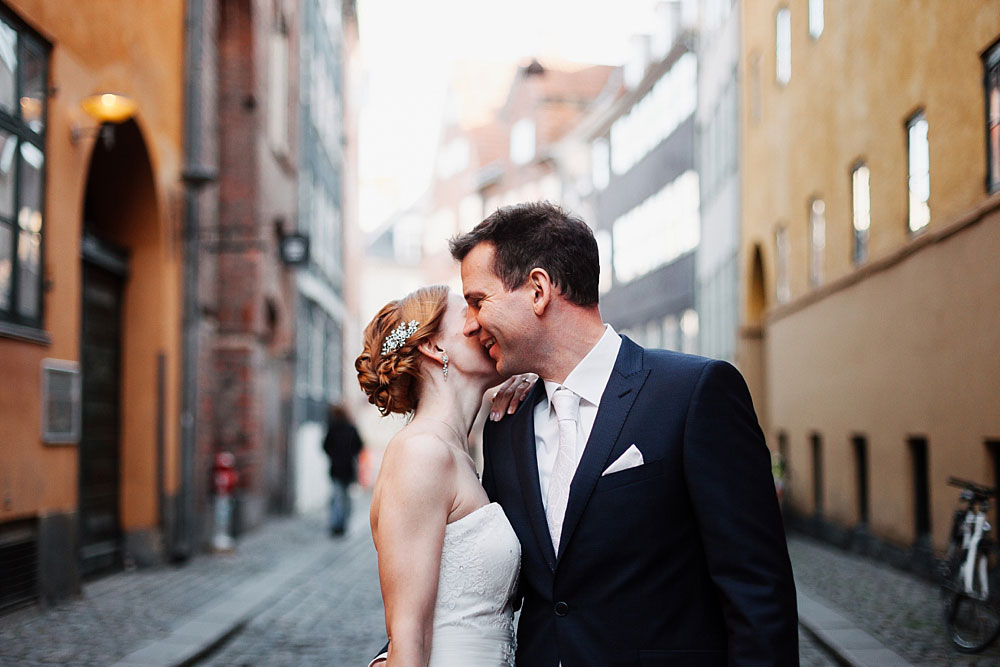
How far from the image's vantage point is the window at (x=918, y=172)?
42.2 feet

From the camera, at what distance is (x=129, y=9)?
1292 centimetres

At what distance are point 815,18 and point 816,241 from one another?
10.4 ft

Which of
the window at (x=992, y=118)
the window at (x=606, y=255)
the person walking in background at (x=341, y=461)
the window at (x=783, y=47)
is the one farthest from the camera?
the window at (x=606, y=255)

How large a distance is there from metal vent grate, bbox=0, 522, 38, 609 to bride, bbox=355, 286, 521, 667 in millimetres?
6844

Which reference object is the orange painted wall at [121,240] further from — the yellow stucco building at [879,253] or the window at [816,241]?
the window at [816,241]

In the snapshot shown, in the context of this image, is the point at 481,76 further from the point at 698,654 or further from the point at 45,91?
the point at 698,654

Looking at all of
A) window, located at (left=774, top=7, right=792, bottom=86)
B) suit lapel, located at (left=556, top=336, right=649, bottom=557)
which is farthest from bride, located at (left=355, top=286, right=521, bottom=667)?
window, located at (left=774, top=7, right=792, bottom=86)

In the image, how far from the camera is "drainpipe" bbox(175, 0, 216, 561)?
48.0ft

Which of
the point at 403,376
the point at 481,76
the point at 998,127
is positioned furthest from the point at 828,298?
the point at 481,76

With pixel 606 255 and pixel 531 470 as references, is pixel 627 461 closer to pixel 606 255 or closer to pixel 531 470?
pixel 531 470

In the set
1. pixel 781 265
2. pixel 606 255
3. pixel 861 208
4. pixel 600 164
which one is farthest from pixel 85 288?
pixel 600 164

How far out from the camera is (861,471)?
1650 centimetres

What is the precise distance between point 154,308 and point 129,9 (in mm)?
3306

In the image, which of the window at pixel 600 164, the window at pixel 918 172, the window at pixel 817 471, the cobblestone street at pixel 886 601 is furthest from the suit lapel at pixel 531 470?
the window at pixel 600 164
